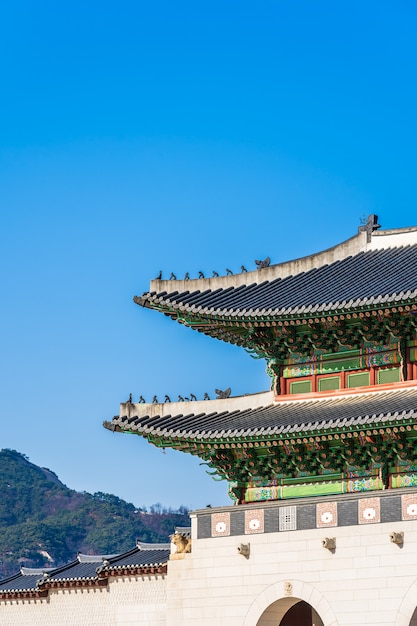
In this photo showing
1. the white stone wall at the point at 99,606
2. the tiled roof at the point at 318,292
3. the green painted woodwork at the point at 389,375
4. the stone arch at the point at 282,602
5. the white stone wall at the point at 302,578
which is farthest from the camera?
the white stone wall at the point at 99,606

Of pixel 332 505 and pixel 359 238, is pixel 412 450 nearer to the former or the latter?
pixel 332 505

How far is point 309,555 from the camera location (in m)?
31.2

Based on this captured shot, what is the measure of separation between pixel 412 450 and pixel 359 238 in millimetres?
7098

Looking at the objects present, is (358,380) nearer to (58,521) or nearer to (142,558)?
(142,558)

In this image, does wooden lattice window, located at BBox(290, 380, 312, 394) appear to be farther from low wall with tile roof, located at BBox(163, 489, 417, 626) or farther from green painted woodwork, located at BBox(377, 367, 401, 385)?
low wall with tile roof, located at BBox(163, 489, 417, 626)

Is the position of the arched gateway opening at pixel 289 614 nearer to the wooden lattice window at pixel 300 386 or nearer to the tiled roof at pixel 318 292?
the wooden lattice window at pixel 300 386

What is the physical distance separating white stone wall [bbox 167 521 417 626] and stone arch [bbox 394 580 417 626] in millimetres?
20

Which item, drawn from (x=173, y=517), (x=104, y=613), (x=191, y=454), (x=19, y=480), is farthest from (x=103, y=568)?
(x=19, y=480)

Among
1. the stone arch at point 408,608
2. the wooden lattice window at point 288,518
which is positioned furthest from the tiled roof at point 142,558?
the stone arch at point 408,608

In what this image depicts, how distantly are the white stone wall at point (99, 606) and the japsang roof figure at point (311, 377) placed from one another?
6.28 metres

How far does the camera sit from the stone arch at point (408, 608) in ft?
96.5

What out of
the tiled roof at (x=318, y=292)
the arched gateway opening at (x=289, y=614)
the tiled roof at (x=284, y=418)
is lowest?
the arched gateway opening at (x=289, y=614)

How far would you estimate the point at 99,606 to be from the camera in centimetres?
4016

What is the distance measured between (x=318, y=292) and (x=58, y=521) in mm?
115326
